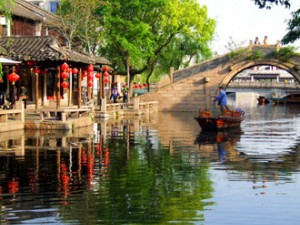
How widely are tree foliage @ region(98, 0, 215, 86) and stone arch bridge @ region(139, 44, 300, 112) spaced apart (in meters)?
2.00

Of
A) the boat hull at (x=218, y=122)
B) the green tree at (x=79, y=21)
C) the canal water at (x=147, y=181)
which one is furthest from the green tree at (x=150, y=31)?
the canal water at (x=147, y=181)

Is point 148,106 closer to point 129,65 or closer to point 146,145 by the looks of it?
point 129,65

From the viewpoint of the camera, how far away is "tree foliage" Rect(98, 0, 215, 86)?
43500 millimetres

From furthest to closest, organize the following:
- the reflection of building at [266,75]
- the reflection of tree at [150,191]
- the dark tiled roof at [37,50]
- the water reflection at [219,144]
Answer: the reflection of building at [266,75], the dark tiled roof at [37,50], the water reflection at [219,144], the reflection of tree at [150,191]

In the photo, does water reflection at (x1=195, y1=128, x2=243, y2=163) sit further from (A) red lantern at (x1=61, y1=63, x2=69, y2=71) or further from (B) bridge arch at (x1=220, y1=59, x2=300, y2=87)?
(B) bridge arch at (x1=220, y1=59, x2=300, y2=87)

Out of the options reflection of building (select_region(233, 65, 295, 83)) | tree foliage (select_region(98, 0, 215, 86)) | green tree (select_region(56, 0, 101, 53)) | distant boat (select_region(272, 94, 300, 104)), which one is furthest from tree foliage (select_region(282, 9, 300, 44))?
reflection of building (select_region(233, 65, 295, 83))

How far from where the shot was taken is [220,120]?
89.1 ft

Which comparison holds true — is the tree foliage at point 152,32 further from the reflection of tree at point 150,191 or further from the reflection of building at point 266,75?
the reflection of building at point 266,75

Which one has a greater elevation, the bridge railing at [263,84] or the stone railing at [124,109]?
the bridge railing at [263,84]

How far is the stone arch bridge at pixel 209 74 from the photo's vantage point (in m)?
49.8

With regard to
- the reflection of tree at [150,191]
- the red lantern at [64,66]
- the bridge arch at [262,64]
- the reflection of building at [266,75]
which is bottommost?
the reflection of tree at [150,191]

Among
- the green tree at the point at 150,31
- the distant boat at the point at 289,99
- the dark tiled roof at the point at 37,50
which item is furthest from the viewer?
the distant boat at the point at 289,99

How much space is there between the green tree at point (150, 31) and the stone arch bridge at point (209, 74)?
6.54 ft

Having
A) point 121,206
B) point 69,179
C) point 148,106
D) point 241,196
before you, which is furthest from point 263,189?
point 148,106
